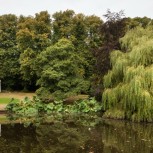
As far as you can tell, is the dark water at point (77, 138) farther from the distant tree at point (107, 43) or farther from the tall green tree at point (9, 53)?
the tall green tree at point (9, 53)

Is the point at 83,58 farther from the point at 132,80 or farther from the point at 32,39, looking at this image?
the point at 132,80

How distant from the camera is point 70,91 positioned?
88.0ft

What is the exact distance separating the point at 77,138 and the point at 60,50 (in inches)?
532

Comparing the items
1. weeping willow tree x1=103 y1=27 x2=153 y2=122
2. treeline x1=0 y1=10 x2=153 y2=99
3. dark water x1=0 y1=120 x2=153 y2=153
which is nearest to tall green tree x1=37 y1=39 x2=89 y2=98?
treeline x1=0 y1=10 x2=153 y2=99

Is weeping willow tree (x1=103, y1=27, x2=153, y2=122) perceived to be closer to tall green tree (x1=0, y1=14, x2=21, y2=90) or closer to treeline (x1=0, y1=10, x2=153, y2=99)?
treeline (x1=0, y1=10, x2=153, y2=99)

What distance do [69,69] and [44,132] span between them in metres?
11.4

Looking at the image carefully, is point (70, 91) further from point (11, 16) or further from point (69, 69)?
point (11, 16)

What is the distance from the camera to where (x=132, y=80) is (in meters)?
19.6

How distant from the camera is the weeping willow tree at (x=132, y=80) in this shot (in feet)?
63.4

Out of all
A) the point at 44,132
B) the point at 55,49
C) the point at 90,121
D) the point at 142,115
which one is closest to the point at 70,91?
the point at 55,49

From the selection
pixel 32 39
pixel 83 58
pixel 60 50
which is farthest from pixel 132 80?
pixel 32 39

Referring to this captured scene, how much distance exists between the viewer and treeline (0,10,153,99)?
2512 centimetres

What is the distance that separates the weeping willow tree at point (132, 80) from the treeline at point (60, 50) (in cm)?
159

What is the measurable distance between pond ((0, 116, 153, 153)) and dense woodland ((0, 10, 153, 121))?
2.04 m
